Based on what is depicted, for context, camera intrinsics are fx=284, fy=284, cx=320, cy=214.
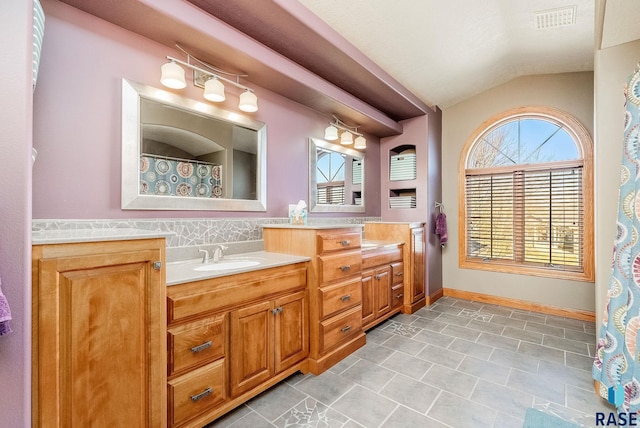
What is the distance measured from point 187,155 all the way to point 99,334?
131 centimetres

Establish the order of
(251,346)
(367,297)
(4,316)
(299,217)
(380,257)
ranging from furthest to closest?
(380,257), (367,297), (299,217), (251,346), (4,316)

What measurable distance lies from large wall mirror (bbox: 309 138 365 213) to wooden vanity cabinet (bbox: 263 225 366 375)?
0.76 meters

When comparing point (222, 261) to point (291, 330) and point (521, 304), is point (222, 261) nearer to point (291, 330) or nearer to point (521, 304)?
point (291, 330)

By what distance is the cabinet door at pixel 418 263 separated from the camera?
11.6 ft

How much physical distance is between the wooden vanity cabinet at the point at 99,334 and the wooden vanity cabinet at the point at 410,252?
276cm

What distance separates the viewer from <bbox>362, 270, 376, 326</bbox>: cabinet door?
2.84m

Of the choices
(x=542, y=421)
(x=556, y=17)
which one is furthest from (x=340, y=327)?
(x=556, y=17)

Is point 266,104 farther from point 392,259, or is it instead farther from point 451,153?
point 451,153

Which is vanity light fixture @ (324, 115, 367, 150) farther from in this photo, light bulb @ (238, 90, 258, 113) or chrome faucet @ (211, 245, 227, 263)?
chrome faucet @ (211, 245, 227, 263)

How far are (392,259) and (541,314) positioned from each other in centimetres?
204

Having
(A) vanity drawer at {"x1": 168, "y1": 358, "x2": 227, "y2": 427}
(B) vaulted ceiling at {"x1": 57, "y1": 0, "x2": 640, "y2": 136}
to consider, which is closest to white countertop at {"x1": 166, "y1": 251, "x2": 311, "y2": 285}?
(A) vanity drawer at {"x1": 168, "y1": 358, "x2": 227, "y2": 427}

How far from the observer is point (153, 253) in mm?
1337

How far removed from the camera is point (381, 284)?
10.2ft

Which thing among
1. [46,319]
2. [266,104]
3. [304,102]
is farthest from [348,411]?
[304,102]
